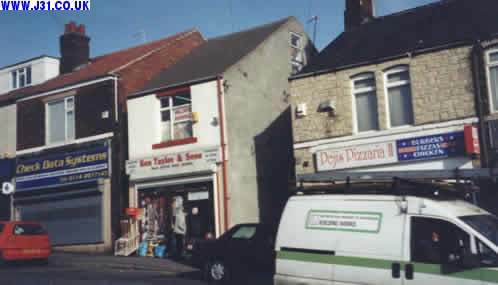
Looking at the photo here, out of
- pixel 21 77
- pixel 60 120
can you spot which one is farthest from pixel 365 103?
pixel 21 77

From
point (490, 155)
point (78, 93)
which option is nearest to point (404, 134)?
point (490, 155)

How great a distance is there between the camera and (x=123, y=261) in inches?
726

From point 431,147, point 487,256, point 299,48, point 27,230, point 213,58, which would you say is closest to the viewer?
point 487,256

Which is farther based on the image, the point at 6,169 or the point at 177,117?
the point at 6,169

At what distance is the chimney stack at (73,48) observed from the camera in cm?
2884

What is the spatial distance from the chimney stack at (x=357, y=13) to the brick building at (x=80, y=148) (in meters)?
8.17

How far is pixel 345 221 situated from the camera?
930cm

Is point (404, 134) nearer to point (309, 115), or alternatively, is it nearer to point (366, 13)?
point (309, 115)

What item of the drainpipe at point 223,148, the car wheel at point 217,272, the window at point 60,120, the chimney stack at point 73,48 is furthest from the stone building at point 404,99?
the chimney stack at point 73,48

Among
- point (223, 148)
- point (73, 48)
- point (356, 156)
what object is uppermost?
point (73, 48)

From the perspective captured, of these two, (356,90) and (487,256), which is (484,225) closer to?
(487,256)

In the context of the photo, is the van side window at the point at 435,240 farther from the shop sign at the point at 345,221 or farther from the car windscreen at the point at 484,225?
the shop sign at the point at 345,221

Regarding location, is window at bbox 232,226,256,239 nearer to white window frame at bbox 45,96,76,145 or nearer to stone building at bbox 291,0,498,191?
stone building at bbox 291,0,498,191

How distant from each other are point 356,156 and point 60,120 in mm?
13415
